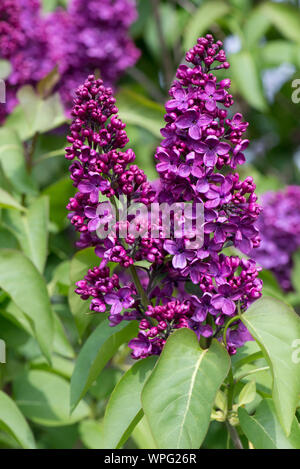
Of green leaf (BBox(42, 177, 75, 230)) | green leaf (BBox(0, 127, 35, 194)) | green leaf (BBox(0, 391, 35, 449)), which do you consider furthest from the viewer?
green leaf (BBox(42, 177, 75, 230))

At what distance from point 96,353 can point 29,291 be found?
0.27 metres

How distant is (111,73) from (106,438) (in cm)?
177

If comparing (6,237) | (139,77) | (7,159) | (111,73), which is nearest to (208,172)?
(6,237)

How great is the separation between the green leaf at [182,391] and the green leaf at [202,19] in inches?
70.7

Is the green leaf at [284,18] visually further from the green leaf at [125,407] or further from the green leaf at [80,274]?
the green leaf at [125,407]

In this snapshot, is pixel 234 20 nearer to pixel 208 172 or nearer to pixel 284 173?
pixel 284 173

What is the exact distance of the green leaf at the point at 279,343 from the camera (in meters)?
1.03

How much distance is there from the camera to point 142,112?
6.94ft

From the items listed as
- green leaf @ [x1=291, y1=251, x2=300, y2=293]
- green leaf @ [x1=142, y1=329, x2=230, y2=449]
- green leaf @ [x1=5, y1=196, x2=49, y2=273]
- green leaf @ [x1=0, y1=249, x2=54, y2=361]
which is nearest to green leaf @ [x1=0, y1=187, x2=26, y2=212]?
green leaf @ [x1=0, y1=249, x2=54, y2=361]

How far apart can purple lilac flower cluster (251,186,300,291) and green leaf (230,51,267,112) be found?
1.42 feet

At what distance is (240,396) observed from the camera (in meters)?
1.21

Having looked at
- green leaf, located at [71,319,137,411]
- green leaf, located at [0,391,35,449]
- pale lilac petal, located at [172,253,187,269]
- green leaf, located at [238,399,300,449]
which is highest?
pale lilac petal, located at [172,253,187,269]

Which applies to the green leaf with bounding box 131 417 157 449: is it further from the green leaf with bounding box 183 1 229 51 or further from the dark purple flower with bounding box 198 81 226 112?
the green leaf with bounding box 183 1 229 51

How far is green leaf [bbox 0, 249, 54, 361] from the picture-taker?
145 cm
